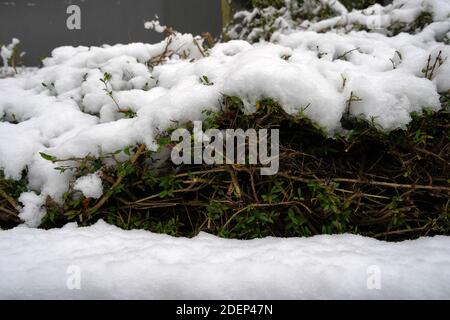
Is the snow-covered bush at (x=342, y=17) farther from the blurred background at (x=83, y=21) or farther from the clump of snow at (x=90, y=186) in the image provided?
the clump of snow at (x=90, y=186)

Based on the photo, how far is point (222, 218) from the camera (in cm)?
141

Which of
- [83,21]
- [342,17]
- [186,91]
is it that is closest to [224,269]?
[186,91]

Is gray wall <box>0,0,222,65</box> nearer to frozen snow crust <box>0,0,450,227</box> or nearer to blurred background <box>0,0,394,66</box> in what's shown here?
blurred background <box>0,0,394,66</box>

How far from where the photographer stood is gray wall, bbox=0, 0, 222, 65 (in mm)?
4699

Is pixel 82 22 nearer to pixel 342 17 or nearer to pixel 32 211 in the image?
pixel 342 17

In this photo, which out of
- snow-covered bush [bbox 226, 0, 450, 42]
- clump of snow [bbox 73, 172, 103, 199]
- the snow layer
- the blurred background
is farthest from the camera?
the blurred background

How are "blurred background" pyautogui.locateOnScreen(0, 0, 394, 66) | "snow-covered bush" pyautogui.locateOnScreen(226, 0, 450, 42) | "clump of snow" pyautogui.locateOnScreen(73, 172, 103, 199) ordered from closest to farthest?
"clump of snow" pyautogui.locateOnScreen(73, 172, 103, 199) → "snow-covered bush" pyautogui.locateOnScreen(226, 0, 450, 42) → "blurred background" pyautogui.locateOnScreen(0, 0, 394, 66)

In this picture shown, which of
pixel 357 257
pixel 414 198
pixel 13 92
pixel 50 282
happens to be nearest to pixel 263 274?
pixel 357 257

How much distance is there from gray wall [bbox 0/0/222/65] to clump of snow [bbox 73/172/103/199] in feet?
12.9

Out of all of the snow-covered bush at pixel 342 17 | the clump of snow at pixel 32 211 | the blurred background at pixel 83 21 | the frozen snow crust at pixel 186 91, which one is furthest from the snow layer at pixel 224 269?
the blurred background at pixel 83 21

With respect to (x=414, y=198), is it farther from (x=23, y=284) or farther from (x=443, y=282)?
(x=23, y=284)

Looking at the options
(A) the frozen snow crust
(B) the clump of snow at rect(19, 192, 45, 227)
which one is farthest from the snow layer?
(A) the frozen snow crust
